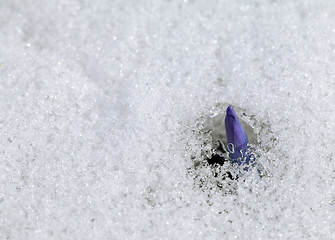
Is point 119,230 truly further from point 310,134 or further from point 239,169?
point 310,134

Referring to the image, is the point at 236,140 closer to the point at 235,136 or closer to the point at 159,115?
the point at 235,136

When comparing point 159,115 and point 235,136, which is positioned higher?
point 235,136

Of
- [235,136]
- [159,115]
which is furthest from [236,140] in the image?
[159,115]

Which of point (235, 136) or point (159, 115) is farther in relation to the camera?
point (159, 115)
